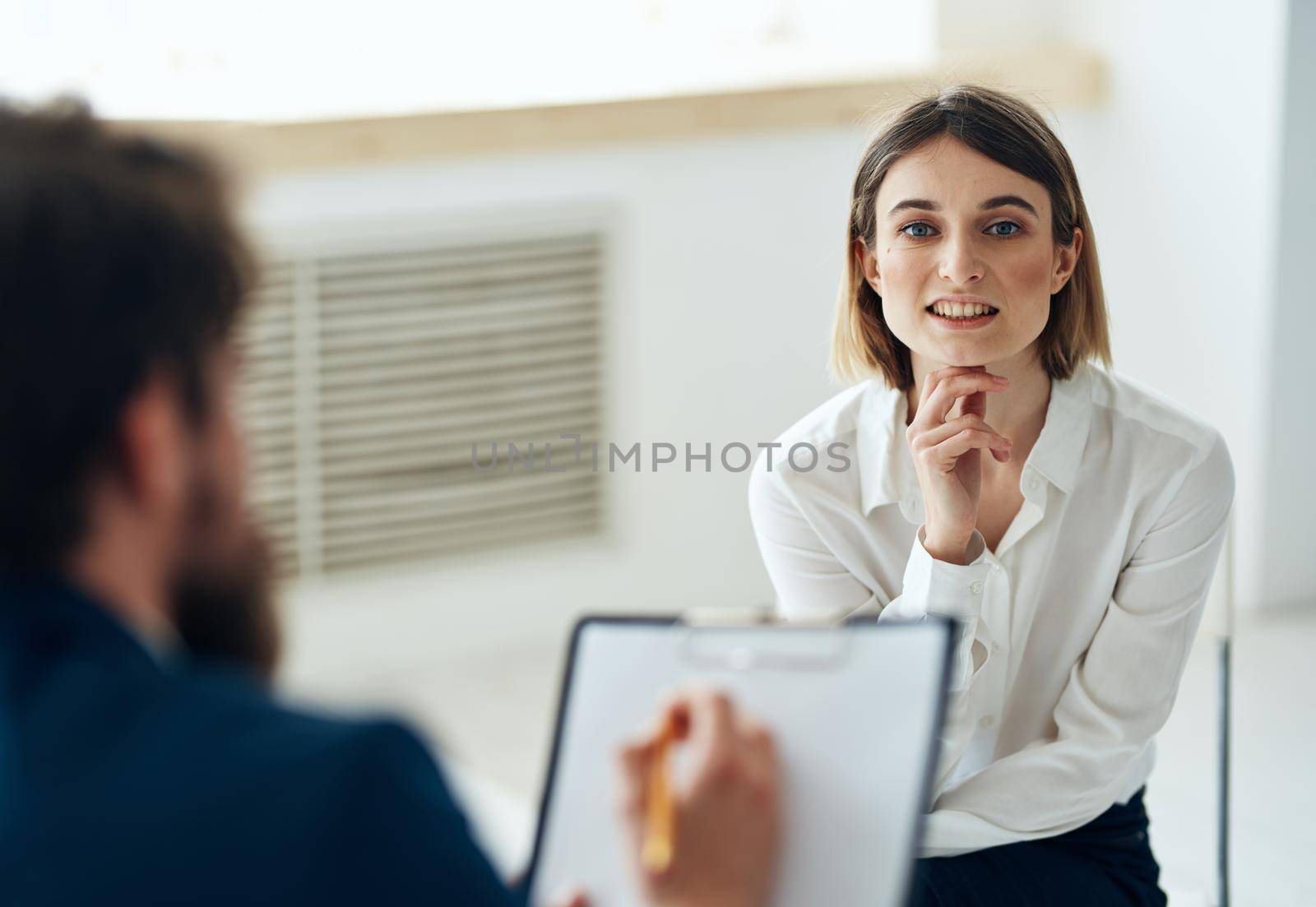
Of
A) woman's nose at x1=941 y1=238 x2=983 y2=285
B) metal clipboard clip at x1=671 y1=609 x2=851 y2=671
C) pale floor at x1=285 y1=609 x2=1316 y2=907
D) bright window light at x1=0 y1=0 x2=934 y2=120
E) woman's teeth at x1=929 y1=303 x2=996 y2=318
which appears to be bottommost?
pale floor at x1=285 y1=609 x2=1316 y2=907

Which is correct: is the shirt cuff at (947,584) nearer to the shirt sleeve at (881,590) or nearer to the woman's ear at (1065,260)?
the shirt sleeve at (881,590)

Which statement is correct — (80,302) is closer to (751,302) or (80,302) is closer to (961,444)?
(961,444)

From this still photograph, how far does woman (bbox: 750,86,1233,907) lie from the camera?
1.38 m

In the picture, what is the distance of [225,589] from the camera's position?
733 mm

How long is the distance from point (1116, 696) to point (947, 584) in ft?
0.64

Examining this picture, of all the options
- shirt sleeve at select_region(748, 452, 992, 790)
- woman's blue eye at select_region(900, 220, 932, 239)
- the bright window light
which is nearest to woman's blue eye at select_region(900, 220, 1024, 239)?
woman's blue eye at select_region(900, 220, 932, 239)

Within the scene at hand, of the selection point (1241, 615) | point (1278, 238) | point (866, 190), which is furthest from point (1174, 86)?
point (866, 190)

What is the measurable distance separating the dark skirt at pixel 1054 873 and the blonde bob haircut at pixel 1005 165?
0.42 meters

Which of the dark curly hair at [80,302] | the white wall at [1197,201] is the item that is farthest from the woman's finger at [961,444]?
the white wall at [1197,201]

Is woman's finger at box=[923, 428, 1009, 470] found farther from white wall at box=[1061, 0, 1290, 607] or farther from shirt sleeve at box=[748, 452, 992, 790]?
white wall at box=[1061, 0, 1290, 607]

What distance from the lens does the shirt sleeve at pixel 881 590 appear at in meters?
1.35

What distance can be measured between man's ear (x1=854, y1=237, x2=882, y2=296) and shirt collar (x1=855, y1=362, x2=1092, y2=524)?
105 millimetres

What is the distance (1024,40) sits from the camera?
320cm

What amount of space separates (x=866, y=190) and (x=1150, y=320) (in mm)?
1776
